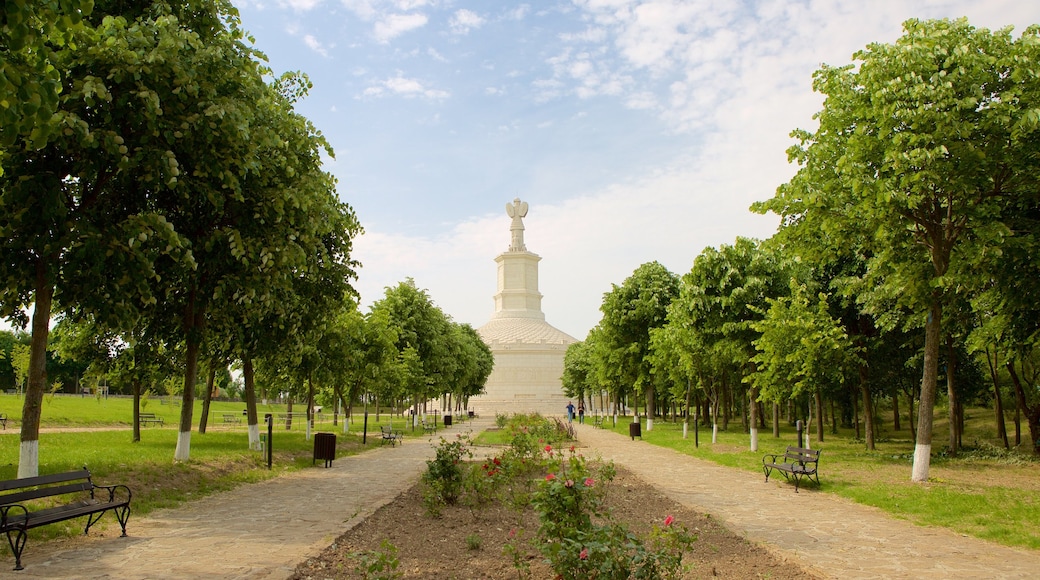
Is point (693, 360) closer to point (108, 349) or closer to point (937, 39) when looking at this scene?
point (937, 39)

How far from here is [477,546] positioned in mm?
8609

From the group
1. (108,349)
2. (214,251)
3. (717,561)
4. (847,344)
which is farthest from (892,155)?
(108,349)

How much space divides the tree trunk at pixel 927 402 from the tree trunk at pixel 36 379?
16.6m

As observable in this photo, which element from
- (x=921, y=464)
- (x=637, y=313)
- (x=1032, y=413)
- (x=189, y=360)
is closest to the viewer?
(x=921, y=464)

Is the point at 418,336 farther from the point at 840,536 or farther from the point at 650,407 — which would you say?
the point at 840,536

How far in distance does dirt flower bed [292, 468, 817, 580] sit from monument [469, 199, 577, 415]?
228ft

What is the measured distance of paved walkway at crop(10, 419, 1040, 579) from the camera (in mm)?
7680

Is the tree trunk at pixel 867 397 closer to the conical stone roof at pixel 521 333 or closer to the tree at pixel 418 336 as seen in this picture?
the tree at pixel 418 336

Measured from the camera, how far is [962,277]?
581 inches

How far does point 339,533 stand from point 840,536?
269 inches

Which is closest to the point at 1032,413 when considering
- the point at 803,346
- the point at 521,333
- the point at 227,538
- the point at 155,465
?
the point at 803,346

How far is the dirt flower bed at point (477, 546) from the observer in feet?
23.9

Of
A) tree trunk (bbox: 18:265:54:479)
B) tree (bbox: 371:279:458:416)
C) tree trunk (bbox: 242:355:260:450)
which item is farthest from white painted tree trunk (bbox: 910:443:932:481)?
tree (bbox: 371:279:458:416)

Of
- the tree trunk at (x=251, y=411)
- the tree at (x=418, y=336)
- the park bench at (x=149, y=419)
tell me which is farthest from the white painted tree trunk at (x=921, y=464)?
the park bench at (x=149, y=419)
